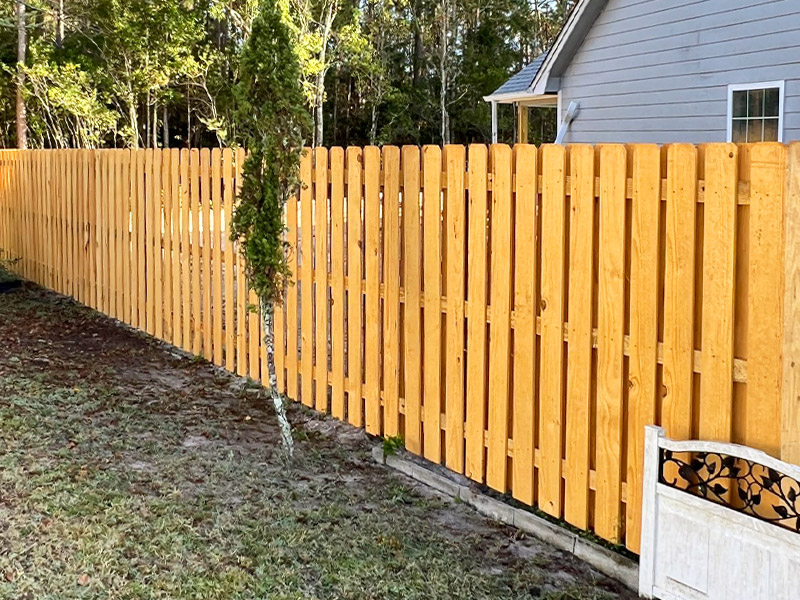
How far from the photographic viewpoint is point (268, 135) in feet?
16.5

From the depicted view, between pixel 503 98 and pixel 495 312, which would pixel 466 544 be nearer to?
pixel 495 312

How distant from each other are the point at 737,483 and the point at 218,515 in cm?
253

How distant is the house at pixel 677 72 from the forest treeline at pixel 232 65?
8.51 metres

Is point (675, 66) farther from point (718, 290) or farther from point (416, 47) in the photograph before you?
point (416, 47)

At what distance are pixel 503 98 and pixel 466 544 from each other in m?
12.1

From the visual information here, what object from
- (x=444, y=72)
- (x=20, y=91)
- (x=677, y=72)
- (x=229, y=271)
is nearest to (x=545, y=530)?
(x=229, y=271)

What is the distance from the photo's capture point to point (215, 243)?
711 cm

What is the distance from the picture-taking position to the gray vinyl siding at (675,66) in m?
8.55

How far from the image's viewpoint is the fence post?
2939mm

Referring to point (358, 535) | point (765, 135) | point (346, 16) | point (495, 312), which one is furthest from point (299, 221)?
point (346, 16)

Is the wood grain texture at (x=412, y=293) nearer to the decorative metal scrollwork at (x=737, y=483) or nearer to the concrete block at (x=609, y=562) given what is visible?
the concrete block at (x=609, y=562)

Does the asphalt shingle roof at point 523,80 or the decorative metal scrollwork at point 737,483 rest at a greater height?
the asphalt shingle roof at point 523,80

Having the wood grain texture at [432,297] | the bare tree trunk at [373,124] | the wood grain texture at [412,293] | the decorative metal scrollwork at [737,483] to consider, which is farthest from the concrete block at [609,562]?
the bare tree trunk at [373,124]

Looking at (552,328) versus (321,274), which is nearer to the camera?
(552,328)
